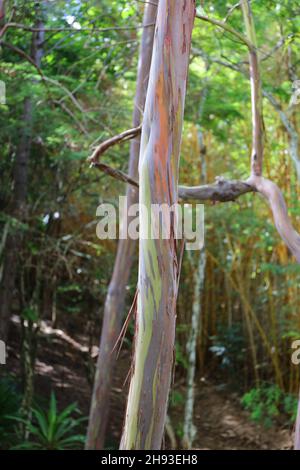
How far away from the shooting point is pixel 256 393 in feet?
20.1

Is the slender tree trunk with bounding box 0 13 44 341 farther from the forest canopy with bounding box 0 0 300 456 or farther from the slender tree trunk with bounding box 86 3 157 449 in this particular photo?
the slender tree trunk with bounding box 86 3 157 449

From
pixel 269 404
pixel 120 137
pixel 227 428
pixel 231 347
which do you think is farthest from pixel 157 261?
pixel 231 347

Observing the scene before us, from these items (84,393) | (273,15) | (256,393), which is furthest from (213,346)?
(273,15)

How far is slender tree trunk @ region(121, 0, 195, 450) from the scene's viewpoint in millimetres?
1705

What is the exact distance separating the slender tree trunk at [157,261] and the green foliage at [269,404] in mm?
4457

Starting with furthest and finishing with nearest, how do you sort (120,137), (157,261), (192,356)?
(192,356) → (120,137) → (157,261)

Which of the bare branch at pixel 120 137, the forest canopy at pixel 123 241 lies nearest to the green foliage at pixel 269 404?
the forest canopy at pixel 123 241

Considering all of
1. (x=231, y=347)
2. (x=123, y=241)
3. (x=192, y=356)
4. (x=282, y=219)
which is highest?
(x=123, y=241)

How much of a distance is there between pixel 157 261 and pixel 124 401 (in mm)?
5149

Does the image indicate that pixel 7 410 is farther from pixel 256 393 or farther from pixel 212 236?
pixel 212 236

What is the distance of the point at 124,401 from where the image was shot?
6543 millimetres

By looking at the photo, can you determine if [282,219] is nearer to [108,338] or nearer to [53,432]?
[108,338]

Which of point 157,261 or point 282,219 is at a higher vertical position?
point 282,219

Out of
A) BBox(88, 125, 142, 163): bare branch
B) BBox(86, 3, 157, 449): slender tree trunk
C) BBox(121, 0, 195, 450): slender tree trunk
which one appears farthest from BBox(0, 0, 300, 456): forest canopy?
BBox(121, 0, 195, 450): slender tree trunk
